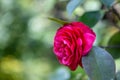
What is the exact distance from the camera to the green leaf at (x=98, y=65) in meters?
0.77

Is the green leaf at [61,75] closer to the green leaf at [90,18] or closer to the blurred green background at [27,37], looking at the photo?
the green leaf at [90,18]

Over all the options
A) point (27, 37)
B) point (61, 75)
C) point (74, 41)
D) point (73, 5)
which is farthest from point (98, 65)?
point (27, 37)

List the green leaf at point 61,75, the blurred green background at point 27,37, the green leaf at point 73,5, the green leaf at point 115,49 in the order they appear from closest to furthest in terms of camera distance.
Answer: the green leaf at point 73,5 → the green leaf at point 115,49 → the green leaf at point 61,75 → the blurred green background at point 27,37

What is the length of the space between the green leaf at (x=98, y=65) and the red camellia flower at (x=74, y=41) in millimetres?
15

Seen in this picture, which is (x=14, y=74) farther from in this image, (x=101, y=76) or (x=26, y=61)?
(x=101, y=76)

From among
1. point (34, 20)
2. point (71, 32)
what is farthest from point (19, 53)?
point (71, 32)

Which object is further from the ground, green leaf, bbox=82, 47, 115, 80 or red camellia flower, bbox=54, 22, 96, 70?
red camellia flower, bbox=54, 22, 96, 70

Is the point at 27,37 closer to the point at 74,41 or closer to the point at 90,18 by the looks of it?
the point at 90,18

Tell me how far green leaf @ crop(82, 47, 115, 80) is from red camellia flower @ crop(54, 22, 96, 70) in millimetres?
15

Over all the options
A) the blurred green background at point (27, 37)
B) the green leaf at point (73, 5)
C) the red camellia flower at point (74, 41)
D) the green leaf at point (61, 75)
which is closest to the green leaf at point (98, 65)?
the red camellia flower at point (74, 41)

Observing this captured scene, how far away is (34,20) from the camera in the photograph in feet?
7.85

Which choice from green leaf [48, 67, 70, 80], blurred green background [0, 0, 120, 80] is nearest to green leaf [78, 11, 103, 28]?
green leaf [48, 67, 70, 80]

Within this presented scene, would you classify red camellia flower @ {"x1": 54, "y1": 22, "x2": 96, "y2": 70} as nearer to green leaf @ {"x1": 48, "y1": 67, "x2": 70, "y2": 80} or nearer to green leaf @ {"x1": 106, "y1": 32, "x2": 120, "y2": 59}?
green leaf @ {"x1": 106, "y1": 32, "x2": 120, "y2": 59}

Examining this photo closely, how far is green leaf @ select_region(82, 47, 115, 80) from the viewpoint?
772 mm
